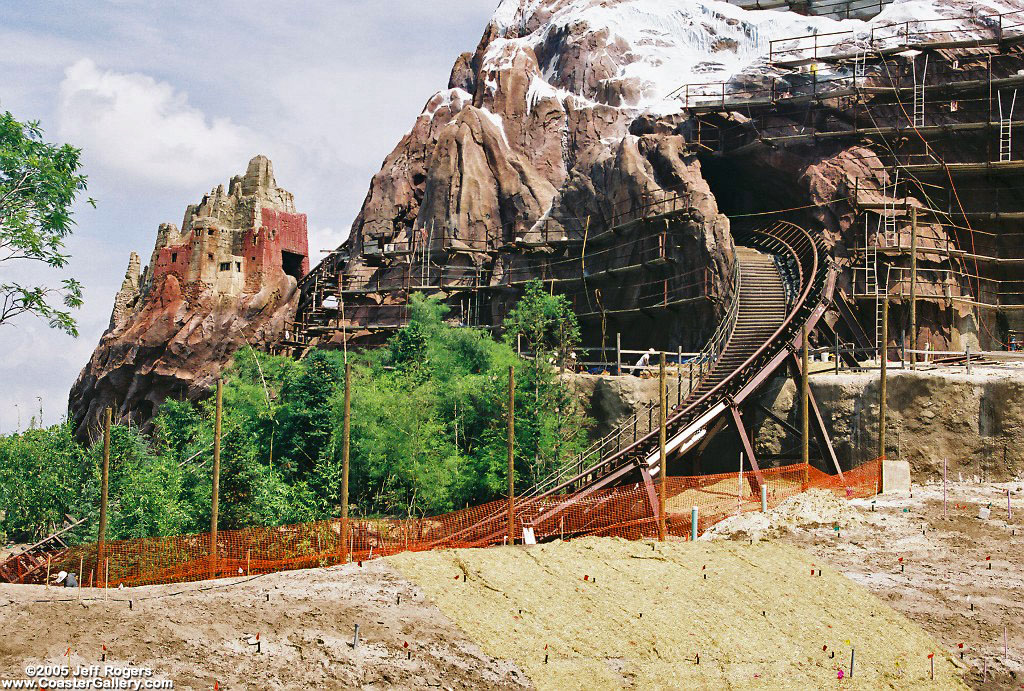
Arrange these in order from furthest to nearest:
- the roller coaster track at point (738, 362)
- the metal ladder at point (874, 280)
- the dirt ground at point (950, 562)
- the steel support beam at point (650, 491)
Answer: the metal ladder at point (874, 280) → the roller coaster track at point (738, 362) → the steel support beam at point (650, 491) → the dirt ground at point (950, 562)

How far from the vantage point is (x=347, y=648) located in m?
17.0

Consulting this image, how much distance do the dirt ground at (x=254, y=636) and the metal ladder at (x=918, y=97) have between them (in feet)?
106

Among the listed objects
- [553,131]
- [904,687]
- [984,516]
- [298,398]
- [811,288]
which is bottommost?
[904,687]

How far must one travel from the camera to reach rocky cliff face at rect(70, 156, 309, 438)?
5875 centimetres

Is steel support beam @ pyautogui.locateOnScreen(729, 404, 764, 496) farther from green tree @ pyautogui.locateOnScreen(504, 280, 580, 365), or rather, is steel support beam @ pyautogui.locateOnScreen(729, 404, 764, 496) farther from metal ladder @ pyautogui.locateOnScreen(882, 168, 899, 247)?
metal ladder @ pyautogui.locateOnScreen(882, 168, 899, 247)

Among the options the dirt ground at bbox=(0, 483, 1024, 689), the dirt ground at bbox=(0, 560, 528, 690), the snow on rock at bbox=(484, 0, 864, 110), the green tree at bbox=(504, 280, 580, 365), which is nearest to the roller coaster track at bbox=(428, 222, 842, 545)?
Result: the green tree at bbox=(504, 280, 580, 365)

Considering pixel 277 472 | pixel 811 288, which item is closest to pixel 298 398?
pixel 277 472

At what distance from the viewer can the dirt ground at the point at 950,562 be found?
19.4 meters

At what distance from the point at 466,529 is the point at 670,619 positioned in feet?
30.5

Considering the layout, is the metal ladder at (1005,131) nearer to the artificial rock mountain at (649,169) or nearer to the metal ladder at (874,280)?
the artificial rock mountain at (649,169)

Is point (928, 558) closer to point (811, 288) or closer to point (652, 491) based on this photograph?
point (652, 491)

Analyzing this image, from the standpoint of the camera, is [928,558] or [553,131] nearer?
[928,558]

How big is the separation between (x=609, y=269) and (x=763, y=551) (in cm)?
2264

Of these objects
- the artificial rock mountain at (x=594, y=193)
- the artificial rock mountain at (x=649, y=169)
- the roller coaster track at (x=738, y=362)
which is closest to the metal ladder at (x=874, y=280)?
the artificial rock mountain at (x=649, y=169)
